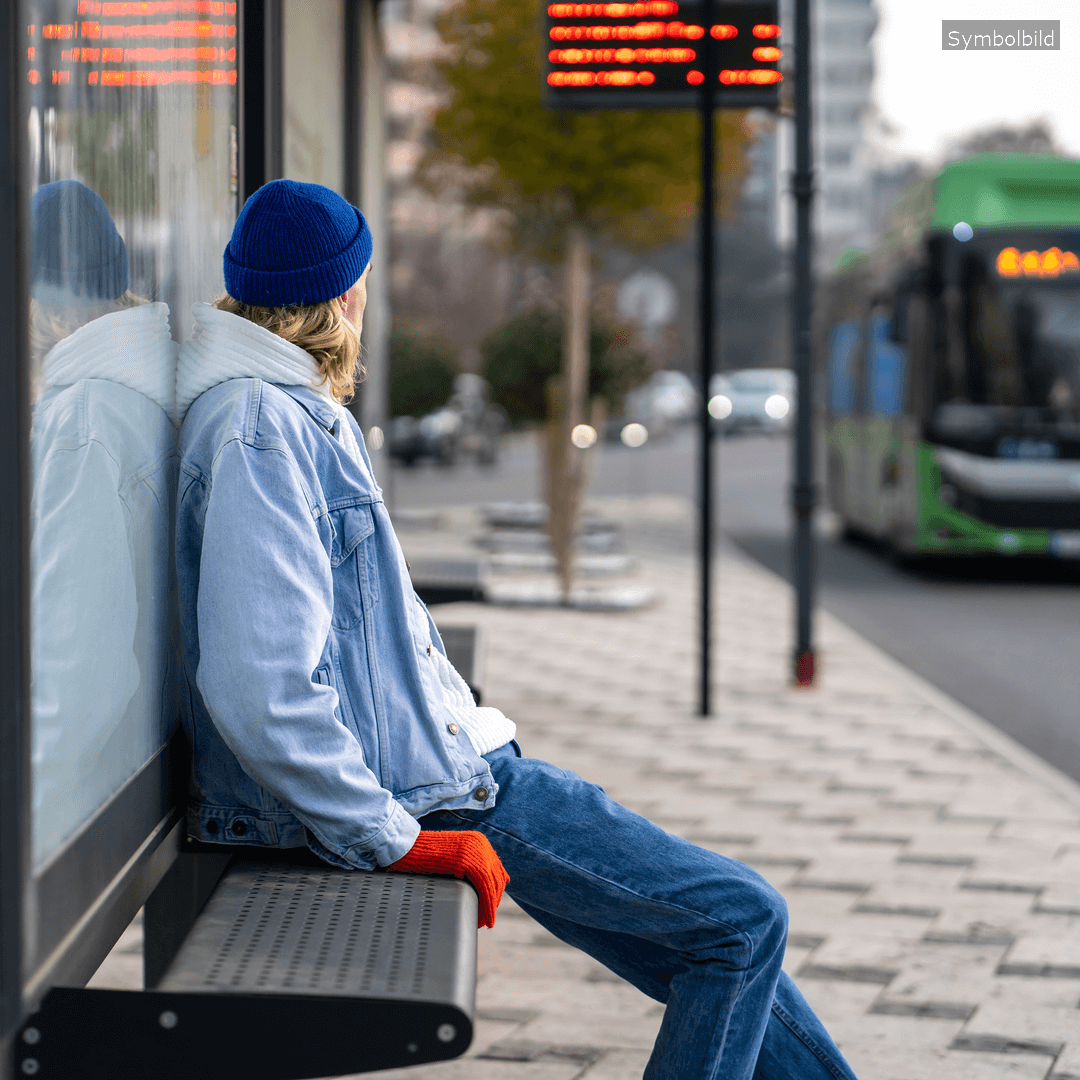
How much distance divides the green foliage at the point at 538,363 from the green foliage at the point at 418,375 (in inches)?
107

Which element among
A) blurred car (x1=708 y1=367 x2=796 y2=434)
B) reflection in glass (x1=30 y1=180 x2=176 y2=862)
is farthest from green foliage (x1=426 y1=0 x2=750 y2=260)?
blurred car (x1=708 y1=367 x2=796 y2=434)

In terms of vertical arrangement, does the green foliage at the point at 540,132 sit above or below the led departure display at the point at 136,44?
above

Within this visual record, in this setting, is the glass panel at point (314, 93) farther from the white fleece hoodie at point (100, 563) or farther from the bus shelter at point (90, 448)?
the white fleece hoodie at point (100, 563)

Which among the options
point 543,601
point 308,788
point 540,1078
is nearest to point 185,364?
point 308,788

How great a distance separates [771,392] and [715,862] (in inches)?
1718

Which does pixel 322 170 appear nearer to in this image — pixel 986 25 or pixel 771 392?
pixel 986 25

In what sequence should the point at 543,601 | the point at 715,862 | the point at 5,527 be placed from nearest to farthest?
the point at 5,527
the point at 715,862
the point at 543,601


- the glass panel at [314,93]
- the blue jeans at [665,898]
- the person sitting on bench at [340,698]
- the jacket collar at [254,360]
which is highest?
the glass panel at [314,93]

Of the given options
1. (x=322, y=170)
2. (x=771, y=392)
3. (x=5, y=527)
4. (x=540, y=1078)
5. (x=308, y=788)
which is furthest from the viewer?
(x=771, y=392)

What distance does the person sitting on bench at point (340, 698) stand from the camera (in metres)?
2.12

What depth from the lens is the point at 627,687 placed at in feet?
25.8

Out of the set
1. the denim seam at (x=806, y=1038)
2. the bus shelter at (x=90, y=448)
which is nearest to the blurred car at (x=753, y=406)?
the denim seam at (x=806, y=1038)

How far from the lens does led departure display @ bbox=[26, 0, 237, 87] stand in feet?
6.20

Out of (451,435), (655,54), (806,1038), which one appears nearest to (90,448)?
(806,1038)
